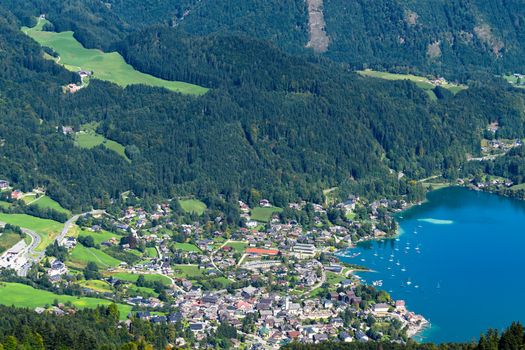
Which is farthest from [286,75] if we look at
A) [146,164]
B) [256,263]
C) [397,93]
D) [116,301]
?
[116,301]

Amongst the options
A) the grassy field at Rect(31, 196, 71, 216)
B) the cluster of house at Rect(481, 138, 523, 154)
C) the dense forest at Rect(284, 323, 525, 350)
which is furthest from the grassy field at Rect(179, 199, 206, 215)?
the cluster of house at Rect(481, 138, 523, 154)

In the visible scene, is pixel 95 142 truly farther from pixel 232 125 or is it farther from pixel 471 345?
pixel 471 345

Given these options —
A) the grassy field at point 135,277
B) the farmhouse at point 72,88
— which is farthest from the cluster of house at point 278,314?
the farmhouse at point 72,88

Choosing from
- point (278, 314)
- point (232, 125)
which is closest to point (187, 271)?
point (278, 314)

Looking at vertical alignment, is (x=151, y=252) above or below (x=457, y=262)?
below

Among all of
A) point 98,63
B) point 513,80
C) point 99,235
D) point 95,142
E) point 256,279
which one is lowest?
point 99,235

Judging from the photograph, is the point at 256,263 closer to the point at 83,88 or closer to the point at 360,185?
the point at 360,185

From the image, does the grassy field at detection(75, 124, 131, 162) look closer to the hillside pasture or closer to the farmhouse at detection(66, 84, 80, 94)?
the hillside pasture
